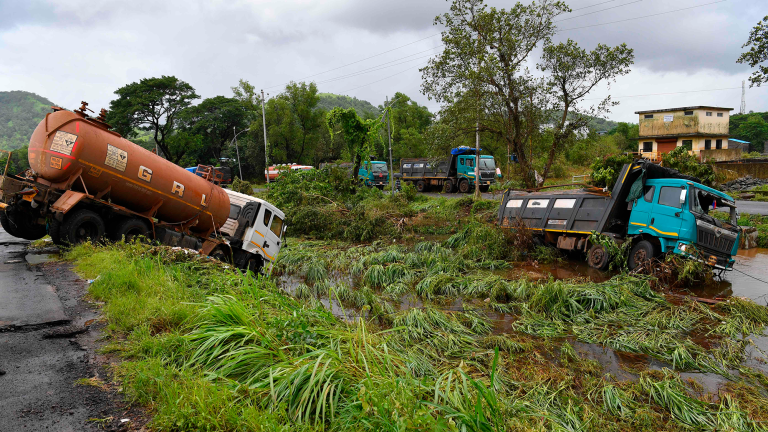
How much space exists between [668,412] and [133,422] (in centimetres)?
521

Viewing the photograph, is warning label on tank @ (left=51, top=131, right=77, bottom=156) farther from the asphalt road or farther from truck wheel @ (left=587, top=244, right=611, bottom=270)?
truck wheel @ (left=587, top=244, right=611, bottom=270)

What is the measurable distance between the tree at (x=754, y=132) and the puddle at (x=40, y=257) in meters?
69.2

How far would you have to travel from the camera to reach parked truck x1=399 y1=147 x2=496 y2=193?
3194 cm

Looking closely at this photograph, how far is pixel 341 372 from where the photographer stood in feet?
12.5

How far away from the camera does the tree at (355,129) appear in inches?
1068

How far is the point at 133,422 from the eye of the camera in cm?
350

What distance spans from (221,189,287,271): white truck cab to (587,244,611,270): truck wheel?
8.85m

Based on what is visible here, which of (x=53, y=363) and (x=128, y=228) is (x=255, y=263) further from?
(x=53, y=363)

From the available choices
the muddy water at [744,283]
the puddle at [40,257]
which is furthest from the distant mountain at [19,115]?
the muddy water at [744,283]

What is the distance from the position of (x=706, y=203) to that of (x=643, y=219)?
1459 millimetres

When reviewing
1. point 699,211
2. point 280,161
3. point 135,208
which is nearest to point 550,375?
point 699,211

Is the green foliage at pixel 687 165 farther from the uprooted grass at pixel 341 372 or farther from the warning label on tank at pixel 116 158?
the warning label on tank at pixel 116 158

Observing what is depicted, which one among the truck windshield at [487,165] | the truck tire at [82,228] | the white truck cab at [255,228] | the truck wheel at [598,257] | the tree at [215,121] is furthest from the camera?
the tree at [215,121]

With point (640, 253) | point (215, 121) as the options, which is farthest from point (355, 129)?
point (215, 121)
